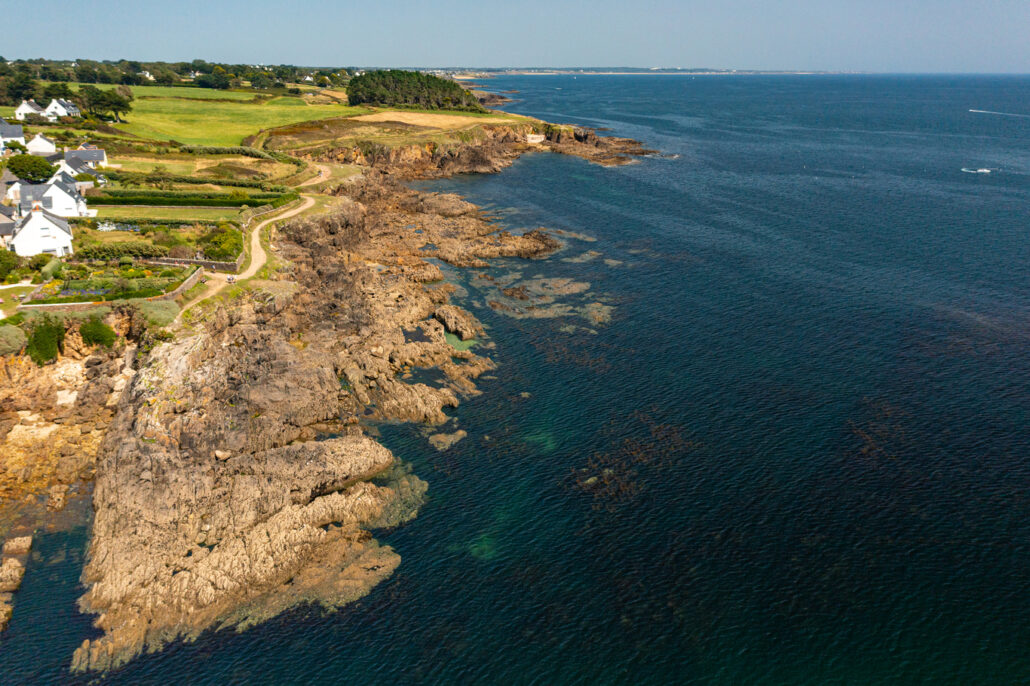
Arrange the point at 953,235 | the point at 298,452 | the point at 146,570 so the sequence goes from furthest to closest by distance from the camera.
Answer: the point at 953,235 → the point at 298,452 → the point at 146,570

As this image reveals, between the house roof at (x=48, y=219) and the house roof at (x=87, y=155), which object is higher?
the house roof at (x=87, y=155)

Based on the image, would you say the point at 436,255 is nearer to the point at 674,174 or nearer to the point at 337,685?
the point at 337,685

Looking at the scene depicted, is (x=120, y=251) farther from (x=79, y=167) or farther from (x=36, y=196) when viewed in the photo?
(x=79, y=167)

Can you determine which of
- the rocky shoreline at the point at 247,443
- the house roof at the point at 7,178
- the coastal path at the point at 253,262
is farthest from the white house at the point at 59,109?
the rocky shoreline at the point at 247,443

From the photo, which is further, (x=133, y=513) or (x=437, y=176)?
(x=437, y=176)

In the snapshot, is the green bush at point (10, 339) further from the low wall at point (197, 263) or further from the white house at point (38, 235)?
the white house at point (38, 235)

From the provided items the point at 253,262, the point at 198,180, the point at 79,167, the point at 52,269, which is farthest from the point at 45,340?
the point at 79,167

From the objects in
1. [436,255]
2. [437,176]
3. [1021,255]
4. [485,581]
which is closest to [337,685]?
[485,581]
